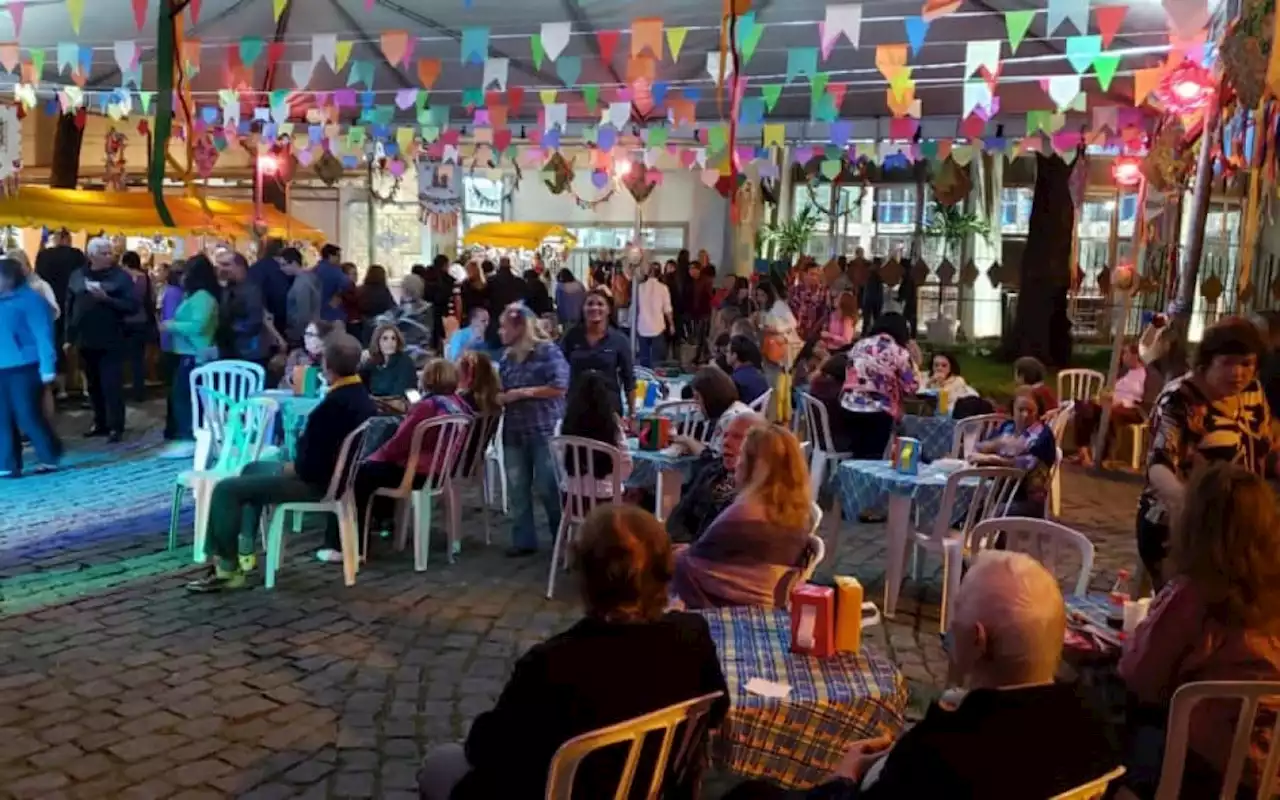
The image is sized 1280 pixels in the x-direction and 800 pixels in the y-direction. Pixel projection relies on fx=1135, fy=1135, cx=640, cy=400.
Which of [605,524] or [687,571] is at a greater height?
[605,524]

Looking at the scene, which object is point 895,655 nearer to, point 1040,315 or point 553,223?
point 1040,315

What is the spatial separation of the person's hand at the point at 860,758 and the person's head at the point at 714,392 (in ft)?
10.1

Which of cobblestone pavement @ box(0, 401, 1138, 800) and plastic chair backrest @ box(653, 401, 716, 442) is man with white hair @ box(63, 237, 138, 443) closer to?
cobblestone pavement @ box(0, 401, 1138, 800)

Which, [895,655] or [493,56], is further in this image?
[493,56]

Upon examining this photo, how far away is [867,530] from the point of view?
7070mm

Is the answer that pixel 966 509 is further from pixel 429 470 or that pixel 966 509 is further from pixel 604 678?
pixel 604 678

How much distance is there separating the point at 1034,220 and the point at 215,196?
14.5 m

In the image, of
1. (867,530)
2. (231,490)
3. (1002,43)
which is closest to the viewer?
(231,490)

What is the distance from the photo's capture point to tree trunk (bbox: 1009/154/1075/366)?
1334cm

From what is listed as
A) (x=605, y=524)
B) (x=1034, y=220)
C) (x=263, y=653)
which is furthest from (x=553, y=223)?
(x=605, y=524)


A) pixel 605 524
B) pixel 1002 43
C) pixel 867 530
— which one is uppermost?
pixel 1002 43

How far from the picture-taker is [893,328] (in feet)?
23.0

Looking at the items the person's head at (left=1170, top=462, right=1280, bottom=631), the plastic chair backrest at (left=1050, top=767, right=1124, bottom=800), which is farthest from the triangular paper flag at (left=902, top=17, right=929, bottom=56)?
the plastic chair backrest at (left=1050, top=767, right=1124, bottom=800)

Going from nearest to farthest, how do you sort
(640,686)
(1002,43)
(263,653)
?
(640,686) < (263,653) < (1002,43)
